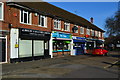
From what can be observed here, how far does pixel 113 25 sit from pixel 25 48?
63.9 ft

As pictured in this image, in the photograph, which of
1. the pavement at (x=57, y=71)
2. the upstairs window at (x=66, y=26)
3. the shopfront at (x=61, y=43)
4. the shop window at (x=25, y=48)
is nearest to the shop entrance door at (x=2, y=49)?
the pavement at (x=57, y=71)

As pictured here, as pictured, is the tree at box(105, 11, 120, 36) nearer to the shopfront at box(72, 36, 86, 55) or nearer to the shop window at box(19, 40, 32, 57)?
the shopfront at box(72, 36, 86, 55)

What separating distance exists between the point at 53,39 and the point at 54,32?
91 cm

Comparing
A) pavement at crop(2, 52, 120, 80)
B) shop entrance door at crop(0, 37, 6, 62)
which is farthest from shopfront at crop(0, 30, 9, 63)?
pavement at crop(2, 52, 120, 80)

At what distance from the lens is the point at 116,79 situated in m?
8.43

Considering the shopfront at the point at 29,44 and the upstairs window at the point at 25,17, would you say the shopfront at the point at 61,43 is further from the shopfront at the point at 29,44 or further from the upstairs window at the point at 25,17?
the upstairs window at the point at 25,17

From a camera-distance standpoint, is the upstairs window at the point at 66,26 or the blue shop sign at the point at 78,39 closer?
the upstairs window at the point at 66,26

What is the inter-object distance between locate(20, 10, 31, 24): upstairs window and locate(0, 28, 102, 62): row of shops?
0.93 metres

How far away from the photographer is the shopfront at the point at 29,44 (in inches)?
607

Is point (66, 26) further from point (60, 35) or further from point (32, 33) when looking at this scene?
point (32, 33)

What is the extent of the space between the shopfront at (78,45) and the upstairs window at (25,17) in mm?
10446

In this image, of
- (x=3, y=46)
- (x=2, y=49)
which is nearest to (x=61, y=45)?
(x=3, y=46)

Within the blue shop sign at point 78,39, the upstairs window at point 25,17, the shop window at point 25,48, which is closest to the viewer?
the shop window at point 25,48

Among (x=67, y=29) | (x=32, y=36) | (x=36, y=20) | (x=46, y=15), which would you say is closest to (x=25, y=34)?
(x=32, y=36)
